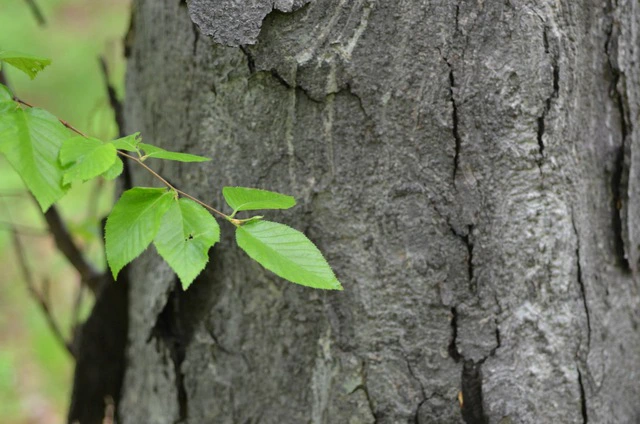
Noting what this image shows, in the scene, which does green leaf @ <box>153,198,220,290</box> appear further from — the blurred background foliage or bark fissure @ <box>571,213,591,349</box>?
the blurred background foliage

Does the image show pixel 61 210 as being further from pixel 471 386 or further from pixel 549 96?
pixel 549 96

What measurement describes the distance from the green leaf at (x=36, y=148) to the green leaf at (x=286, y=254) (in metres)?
0.24

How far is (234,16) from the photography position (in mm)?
905

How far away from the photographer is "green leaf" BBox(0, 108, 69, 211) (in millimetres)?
748

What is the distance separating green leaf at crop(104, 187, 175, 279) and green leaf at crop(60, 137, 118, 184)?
0.22 ft

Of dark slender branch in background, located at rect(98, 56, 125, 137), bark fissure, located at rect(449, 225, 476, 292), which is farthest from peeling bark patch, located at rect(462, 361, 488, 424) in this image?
dark slender branch in background, located at rect(98, 56, 125, 137)

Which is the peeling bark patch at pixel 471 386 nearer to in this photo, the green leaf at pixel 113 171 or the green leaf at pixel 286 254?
the green leaf at pixel 286 254

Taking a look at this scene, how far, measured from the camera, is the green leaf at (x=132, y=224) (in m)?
0.77

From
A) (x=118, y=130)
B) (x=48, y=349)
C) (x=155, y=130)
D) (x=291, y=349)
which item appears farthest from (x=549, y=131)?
(x=48, y=349)

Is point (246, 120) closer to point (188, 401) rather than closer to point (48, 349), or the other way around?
point (188, 401)

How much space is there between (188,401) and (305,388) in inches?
10.1

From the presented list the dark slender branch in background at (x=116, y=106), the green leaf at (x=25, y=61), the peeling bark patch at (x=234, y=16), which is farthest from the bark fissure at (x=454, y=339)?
the dark slender branch in background at (x=116, y=106)

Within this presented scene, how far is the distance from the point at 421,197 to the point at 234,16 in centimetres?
40

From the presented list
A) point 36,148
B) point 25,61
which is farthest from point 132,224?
point 25,61
